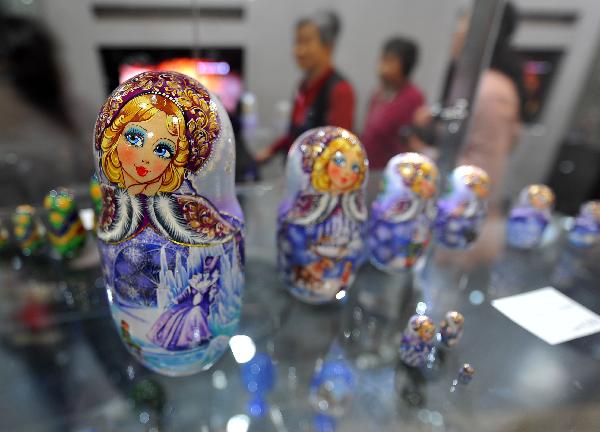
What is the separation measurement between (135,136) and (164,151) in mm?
49

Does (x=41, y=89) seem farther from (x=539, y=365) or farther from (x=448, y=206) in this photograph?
(x=539, y=365)

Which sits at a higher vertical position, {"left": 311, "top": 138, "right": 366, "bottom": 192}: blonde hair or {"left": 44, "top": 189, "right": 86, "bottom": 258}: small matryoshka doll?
→ {"left": 311, "top": 138, "right": 366, "bottom": 192}: blonde hair

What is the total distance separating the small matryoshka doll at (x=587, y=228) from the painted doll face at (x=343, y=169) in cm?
98

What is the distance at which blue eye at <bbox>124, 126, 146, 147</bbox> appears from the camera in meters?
0.69

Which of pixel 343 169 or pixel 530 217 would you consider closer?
pixel 343 169

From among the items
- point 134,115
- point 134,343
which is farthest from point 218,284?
point 134,115

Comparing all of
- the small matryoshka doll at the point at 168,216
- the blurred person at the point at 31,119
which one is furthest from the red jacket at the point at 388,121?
the blurred person at the point at 31,119

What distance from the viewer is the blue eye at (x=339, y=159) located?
95 centimetres

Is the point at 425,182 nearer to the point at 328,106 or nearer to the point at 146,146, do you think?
the point at 328,106

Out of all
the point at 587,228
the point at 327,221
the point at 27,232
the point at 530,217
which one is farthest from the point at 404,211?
the point at 27,232

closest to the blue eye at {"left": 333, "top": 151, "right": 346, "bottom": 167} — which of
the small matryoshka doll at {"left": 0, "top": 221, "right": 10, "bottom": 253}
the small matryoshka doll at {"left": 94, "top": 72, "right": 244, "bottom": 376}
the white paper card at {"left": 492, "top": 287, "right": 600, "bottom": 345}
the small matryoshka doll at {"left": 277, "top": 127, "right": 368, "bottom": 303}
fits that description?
the small matryoshka doll at {"left": 277, "top": 127, "right": 368, "bottom": 303}

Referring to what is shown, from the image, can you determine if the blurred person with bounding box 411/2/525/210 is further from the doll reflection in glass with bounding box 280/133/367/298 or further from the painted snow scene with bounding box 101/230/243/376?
the painted snow scene with bounding box 101/230/243/376

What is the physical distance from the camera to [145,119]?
693 millimetres

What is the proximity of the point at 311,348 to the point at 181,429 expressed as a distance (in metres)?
0.33
